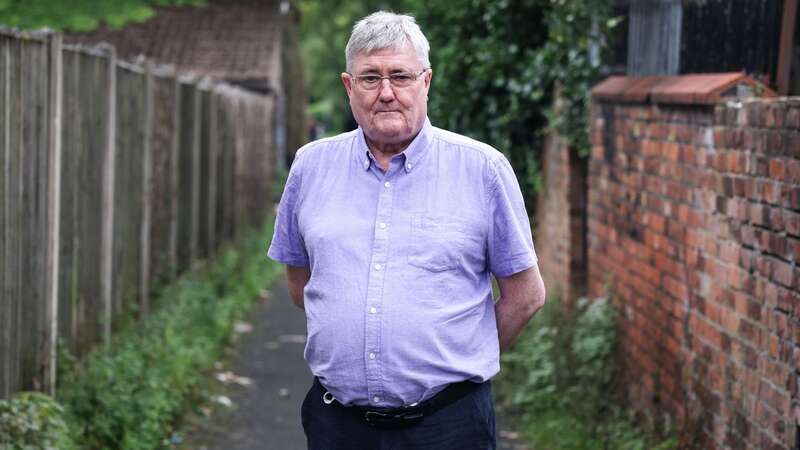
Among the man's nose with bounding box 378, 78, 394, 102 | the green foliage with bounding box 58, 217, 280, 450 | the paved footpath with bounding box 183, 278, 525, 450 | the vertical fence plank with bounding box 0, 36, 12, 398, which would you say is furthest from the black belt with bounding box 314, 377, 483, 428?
the paved footpath with bounding box 183, 278, 525, 450

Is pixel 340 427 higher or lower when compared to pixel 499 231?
lower

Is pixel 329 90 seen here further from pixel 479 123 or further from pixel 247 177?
pixel 479 123

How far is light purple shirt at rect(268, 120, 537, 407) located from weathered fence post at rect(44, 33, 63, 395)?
10.1ft

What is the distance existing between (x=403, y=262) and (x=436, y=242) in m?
0.11

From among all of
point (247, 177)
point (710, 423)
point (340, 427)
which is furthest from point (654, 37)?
point (247, 177)

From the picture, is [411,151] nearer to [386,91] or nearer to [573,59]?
[386,91]

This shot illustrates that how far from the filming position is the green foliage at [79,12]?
24.5 m

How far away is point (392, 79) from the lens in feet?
12.1

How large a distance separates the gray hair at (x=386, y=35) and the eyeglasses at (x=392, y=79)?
0.22 ft

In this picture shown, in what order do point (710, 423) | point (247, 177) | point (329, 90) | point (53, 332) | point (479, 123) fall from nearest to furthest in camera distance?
point (710, 423), point (53, 332), point (479, 123), point (247, 177), point (329, 90)

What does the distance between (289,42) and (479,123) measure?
19160mm

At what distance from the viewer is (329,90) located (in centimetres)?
4291

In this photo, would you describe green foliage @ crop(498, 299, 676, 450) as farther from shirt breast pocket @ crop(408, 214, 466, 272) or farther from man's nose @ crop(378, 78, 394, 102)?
→ man's nose @ crop(378, 78, 394, 102)

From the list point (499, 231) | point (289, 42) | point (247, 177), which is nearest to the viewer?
point (499, 231)
